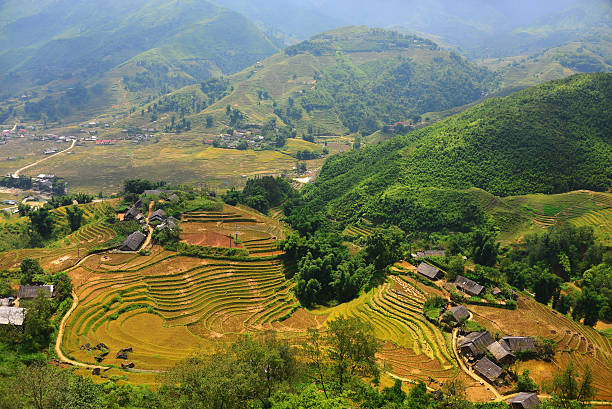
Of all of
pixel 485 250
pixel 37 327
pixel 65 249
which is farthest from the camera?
pixel 485 250

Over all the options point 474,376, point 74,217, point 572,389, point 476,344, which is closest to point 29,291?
point 74,217

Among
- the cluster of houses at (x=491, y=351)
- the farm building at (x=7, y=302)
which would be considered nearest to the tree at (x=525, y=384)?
the cluster of houses at (x=491, y=351)

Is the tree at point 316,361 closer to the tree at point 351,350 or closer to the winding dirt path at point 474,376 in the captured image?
the tree at point 351,350

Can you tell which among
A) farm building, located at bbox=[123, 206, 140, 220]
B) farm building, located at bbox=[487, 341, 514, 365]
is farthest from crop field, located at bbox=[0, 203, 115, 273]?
farm building, located at bbox=[487, 341, 514, 365]

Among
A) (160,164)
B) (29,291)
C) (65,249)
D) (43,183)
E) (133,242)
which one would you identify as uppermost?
(29,291)

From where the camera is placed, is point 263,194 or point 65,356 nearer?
point 65,356

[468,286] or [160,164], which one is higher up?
[468,286]

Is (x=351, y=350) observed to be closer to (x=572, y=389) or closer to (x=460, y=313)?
(x=572, y=389)

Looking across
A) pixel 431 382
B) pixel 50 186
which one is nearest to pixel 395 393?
pixel 431 382
